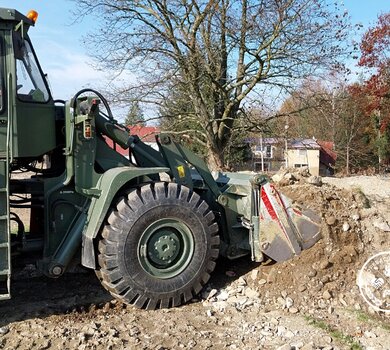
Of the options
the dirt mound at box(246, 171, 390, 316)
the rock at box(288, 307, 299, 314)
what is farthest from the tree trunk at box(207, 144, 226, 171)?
the rock at box(288, 307, 299, 314)

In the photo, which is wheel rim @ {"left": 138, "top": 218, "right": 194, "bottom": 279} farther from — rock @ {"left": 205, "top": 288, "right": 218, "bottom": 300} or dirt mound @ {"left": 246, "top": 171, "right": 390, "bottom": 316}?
dirt mound @ {"left": 246, "top": 171, "right": 390, "bottom": 316}

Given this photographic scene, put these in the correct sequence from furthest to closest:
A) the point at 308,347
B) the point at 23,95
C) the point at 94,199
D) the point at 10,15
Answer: the point at 94,199 < the point at 23,95 < the point at 10,15 < the point at 308,347

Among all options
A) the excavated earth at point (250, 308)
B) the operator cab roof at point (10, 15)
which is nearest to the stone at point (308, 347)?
the excavated earth at point (250, 308)

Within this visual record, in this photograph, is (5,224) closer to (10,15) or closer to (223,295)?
(10,15)

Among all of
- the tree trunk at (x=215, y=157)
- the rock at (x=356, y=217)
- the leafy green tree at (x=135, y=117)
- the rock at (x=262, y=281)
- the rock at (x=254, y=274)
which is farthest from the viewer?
the tree trunk at (x=215, y=157)

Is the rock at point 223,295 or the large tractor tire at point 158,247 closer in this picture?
the large tractor tire at point 158,247

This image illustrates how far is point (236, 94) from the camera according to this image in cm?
1572

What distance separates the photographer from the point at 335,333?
454cm

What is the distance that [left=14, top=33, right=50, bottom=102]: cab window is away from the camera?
4.75 metres

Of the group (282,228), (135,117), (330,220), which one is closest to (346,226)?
(330,220)

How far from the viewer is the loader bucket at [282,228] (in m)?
5.66

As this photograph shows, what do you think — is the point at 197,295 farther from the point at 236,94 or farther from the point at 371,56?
the point at 371,56

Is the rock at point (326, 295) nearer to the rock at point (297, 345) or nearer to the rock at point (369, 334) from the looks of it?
the rock at point (369, 334)

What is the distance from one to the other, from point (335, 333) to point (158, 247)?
6.18 ft
